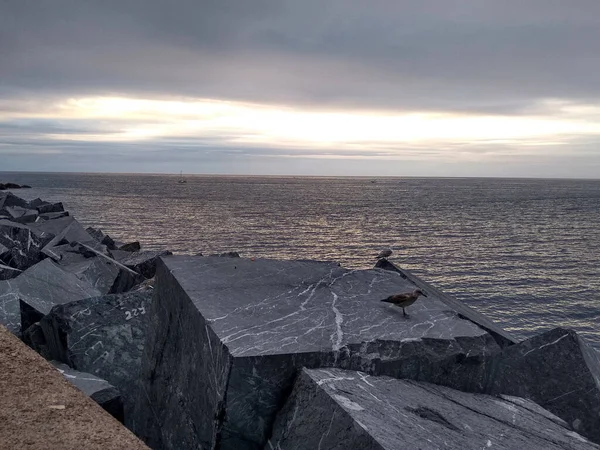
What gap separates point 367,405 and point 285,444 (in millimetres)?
674

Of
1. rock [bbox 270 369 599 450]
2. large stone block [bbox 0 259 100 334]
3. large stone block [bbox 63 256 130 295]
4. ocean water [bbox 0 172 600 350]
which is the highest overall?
rock [bbox 270 369 599 450]

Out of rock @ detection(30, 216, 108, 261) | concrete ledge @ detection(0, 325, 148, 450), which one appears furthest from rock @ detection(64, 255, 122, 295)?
concrete ledge @ detection(0, 325, 148, 450)

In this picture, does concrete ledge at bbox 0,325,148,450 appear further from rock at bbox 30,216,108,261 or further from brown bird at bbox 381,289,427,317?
rock at bbox 30,216,108,261

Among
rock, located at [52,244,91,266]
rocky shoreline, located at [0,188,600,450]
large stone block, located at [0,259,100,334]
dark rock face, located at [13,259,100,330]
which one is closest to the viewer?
rocky shoreline, located at [0,188,600,450]

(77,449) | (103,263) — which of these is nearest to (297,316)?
(77,449)

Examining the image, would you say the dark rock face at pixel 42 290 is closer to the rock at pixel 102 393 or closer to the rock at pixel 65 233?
the rock at pixel 102 393

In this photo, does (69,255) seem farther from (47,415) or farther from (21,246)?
(47,415)

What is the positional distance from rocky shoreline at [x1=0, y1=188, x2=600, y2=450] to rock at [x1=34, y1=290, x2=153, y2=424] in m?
0.01

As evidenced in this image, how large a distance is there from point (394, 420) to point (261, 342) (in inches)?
43.2

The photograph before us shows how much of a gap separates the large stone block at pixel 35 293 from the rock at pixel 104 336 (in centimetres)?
94

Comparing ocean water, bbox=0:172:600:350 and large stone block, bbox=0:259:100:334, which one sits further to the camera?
ocean water, bbox=0:172:600:350

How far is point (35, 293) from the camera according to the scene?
8.09 metres

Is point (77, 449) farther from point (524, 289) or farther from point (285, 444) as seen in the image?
point (524, 289)

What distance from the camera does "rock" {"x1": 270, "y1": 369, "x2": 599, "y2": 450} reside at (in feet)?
10.5
